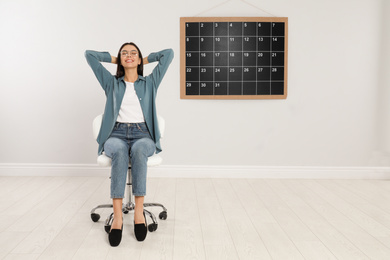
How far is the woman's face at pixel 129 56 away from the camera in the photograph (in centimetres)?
230

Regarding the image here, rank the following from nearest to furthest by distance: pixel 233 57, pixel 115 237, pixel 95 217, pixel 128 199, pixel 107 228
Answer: pixel 115 237
pixel 107 228
pixel 95 217
pixel 128 199
pixel 233 57

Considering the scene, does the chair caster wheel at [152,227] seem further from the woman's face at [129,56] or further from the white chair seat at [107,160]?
the woman's face at [129,56]

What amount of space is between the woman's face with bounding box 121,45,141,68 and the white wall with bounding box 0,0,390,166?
115cm

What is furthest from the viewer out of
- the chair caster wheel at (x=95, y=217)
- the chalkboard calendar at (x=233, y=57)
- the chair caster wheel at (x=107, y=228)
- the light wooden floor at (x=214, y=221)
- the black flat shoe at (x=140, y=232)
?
the chalkboard calendar at (x=233, y=57)

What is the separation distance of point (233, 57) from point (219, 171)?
1063 mm

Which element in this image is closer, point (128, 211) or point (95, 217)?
point (95, 217)

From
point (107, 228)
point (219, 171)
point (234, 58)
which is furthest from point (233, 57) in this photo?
point (107, 228)

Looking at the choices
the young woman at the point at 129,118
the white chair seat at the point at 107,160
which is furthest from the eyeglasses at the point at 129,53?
the white chair seat at the point at 107,160

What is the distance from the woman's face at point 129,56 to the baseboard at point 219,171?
1440 millimetres

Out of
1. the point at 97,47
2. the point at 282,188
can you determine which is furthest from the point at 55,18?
the point at 282,188

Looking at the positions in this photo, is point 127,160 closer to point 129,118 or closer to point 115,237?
point 129,118

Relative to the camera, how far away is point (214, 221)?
2279 mm

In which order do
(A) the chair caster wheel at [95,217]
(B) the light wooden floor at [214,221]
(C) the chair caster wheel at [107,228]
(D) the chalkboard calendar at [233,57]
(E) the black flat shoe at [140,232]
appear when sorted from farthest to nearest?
(D) the chalkboard calendar at [233,57], (A) the chair caster wheel at [95,217], (C) the chair caster wheel at [107,228], (E) the black flat shoe at [140,232], (B) the light wooden floor at [214,221]

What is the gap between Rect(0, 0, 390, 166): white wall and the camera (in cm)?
346
